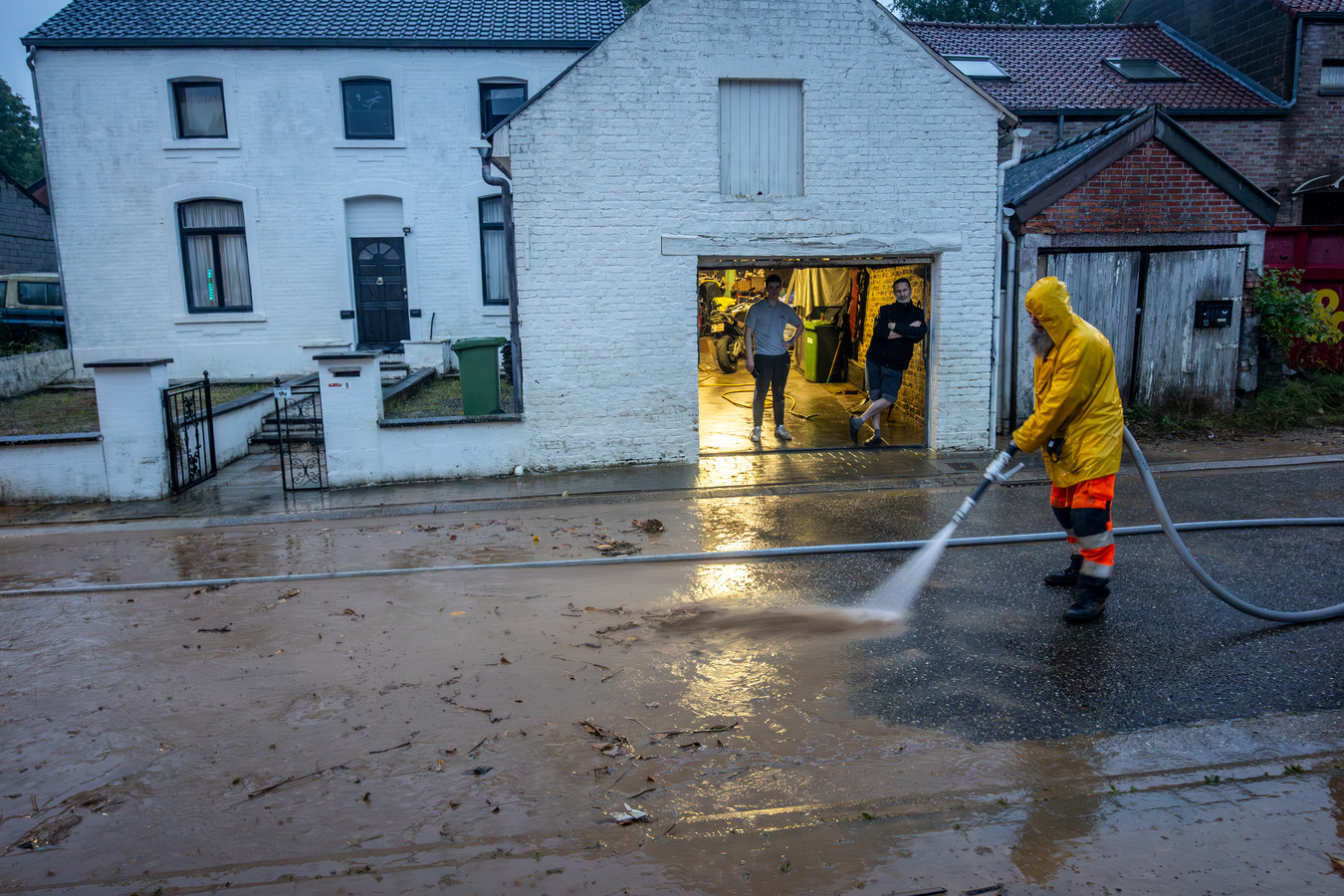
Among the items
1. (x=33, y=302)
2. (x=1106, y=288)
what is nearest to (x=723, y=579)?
(x=1106, y=288)

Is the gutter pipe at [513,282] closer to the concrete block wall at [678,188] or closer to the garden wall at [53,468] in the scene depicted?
the concrete block wall at [678,188]

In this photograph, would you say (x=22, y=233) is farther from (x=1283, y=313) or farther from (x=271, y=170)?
(x=1283, y=313)

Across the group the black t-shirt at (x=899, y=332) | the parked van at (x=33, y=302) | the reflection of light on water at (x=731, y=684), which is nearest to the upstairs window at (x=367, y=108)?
the parked van at (x=33, y=302)

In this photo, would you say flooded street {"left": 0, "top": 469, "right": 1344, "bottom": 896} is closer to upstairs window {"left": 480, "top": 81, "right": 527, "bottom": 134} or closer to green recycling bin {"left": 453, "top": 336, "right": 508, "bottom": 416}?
green recycling bin {"left": 453, "top": 336, "right": 508, "bottom": 416}

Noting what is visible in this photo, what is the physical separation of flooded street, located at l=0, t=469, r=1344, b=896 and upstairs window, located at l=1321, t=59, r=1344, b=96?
14.3 m

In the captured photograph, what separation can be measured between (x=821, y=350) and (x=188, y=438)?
394 inches

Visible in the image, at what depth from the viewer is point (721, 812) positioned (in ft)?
11.8

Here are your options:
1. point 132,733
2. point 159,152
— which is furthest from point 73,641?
point 159,152

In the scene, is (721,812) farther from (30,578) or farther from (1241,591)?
(30,578)

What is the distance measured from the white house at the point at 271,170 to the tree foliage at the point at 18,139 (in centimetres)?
2312

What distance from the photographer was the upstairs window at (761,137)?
33.2 ft

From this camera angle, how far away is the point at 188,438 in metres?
10.2

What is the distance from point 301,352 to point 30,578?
10.4 m

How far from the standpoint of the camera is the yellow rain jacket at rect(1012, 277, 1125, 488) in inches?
208
